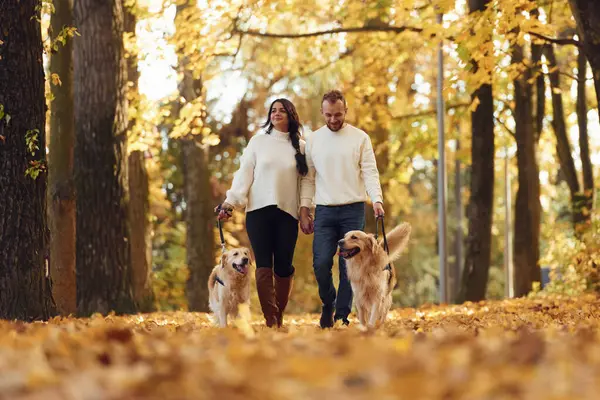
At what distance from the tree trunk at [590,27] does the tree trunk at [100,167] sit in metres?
6.47

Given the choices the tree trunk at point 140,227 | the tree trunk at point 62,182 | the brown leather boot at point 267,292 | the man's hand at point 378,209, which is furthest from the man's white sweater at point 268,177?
the tree trunk at point 140,227

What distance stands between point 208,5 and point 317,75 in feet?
23.3

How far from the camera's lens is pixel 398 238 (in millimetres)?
9602

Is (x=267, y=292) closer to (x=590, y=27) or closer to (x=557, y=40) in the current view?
(x=590, y=27)

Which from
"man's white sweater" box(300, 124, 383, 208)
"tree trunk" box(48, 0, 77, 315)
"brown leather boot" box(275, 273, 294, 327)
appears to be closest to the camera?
"man's white sweater" box(300, 124, 383, 208)

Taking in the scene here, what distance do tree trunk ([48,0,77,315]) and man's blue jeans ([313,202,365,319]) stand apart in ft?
19.9

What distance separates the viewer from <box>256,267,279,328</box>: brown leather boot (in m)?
9.14

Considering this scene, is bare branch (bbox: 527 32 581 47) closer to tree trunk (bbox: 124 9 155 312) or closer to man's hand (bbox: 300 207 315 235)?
man's hand (bbox: 300 207 315 235)

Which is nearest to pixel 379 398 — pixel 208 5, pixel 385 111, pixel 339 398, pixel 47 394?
pixel 339 398

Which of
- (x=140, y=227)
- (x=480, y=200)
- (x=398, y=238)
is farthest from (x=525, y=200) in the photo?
(x=398, y=238)

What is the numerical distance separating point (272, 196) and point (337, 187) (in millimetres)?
636

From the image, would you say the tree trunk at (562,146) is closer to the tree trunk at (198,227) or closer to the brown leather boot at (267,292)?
the tree trunk at (198,227)

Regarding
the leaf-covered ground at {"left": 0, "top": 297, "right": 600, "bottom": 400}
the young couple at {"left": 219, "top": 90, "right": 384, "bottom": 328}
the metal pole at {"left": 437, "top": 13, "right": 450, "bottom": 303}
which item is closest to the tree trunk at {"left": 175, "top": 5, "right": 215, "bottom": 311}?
the metal pole at {"left": 437, "top": 13, "right": 450, "bottom": 303}

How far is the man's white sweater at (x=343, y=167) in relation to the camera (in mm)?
8969
